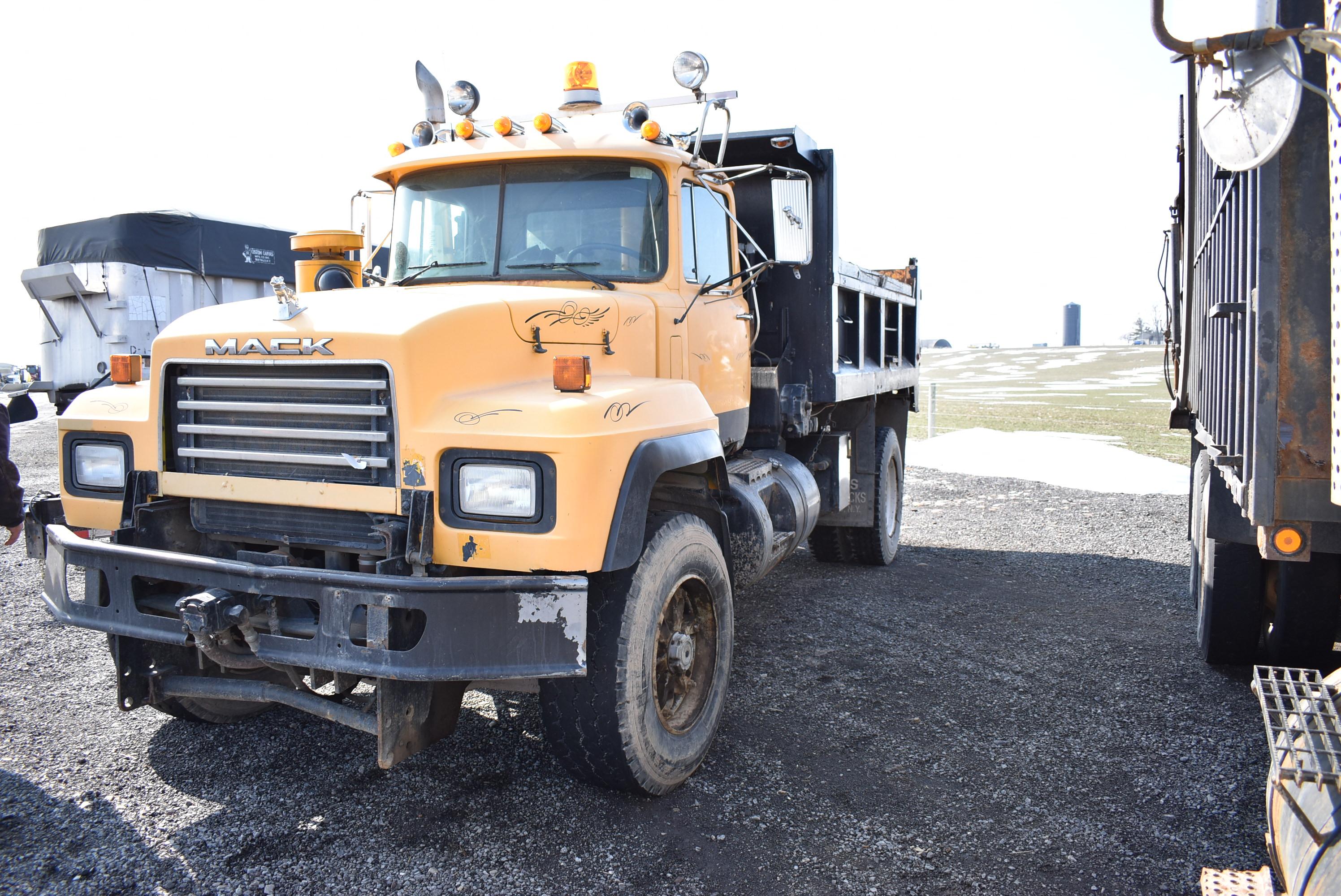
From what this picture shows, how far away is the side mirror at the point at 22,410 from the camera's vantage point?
4.57 metres

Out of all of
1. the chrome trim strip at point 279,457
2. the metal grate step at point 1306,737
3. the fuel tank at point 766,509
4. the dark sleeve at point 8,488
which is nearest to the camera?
the metal grate step at point 1306,737

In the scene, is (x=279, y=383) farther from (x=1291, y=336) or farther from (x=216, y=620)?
(x=1291, y=336)

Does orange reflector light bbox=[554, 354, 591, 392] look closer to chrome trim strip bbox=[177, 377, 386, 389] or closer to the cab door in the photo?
chrome trim strip bbox=[177, 377, 386, 389]

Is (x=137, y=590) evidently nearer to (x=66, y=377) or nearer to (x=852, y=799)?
(x=852, y=799)

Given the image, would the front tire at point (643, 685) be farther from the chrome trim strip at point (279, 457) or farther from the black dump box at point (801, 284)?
the black dump box at point (801, 284)

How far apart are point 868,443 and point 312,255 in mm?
4598

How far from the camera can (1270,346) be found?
2969mm

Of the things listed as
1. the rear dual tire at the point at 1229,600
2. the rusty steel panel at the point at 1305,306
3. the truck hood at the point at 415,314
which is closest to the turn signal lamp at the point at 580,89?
the truck hood at the point at 415,314

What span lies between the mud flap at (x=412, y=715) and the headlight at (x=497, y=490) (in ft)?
2.09

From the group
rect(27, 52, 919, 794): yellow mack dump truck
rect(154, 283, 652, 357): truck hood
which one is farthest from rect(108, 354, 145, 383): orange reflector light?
rect(154, 283, 652, 357): truck hood

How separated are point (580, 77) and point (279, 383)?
9.40 feet

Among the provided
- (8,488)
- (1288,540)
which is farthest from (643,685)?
(8,488)

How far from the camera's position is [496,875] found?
311 cm

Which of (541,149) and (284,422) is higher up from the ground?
(541,149)
